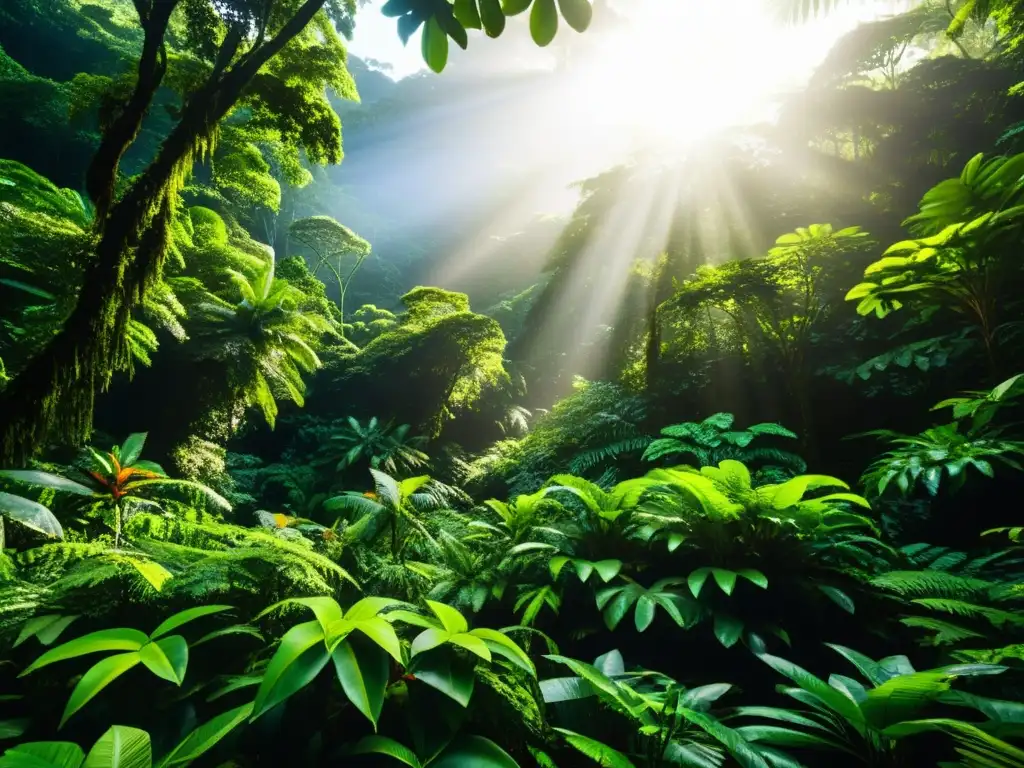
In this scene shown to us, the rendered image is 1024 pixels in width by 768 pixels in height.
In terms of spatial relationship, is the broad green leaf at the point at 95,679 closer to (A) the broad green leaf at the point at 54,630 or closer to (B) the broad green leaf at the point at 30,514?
(A) the broad green leaf at the point at 54,630

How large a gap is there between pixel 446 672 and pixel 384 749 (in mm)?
183

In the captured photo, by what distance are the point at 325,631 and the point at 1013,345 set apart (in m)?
4.66

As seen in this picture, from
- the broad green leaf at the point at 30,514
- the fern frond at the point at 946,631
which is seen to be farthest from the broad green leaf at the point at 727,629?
the broad green leaf at the point at 30,514

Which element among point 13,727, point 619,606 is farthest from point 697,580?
point 13,727

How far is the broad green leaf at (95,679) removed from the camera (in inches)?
33.2

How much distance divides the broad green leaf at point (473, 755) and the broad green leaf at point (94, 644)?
772mm

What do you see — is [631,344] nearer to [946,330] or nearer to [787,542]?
[946,330]

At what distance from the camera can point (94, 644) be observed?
A: 0.98m

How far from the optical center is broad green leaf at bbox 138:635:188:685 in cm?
93

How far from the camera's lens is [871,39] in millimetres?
10703

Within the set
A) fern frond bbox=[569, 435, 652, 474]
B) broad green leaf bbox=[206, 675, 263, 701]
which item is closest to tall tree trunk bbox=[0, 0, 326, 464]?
broad green leaf bbox=[206, 675, 263, 701]

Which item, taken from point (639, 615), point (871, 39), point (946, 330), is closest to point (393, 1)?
point (639, 615)

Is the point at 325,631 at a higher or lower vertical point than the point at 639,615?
higher

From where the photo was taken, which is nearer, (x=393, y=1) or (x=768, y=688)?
(x=393, y=1)
